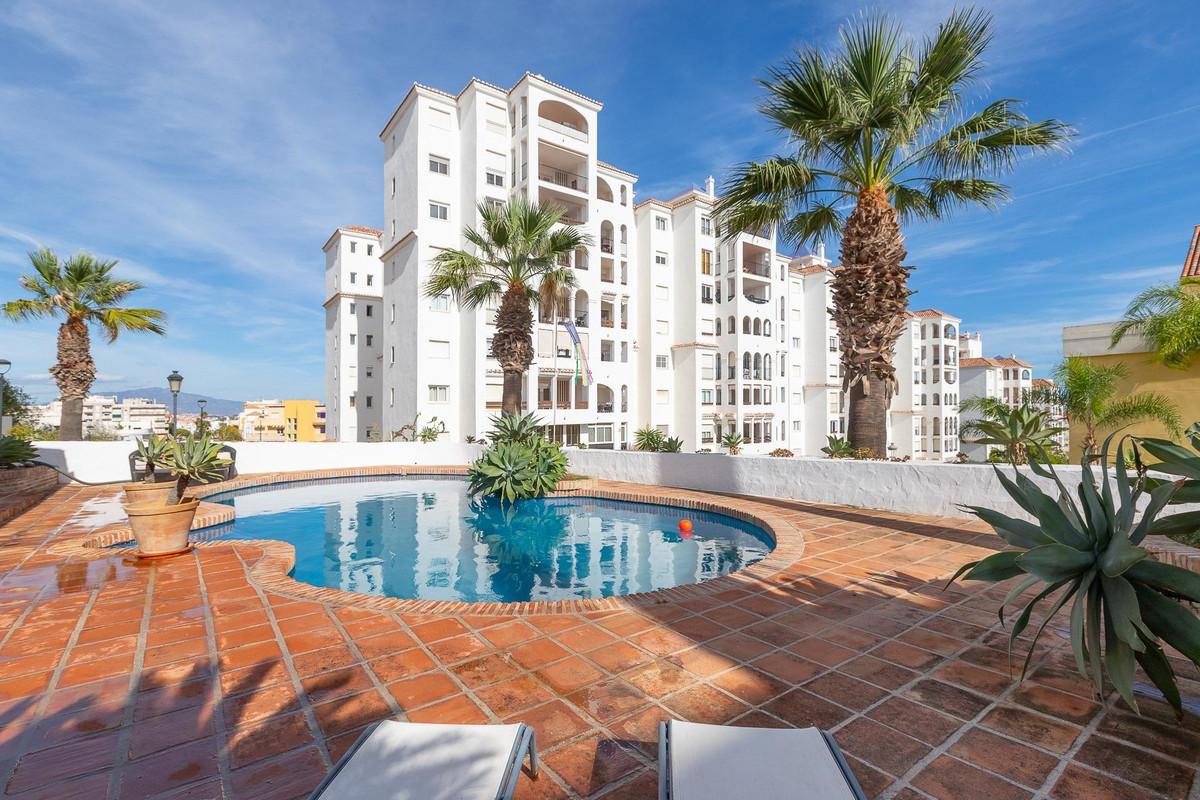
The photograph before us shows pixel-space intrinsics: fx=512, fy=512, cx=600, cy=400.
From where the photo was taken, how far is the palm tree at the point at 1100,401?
10.7 m

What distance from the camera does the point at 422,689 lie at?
3.33 meters

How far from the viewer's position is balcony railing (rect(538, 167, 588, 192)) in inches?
1222

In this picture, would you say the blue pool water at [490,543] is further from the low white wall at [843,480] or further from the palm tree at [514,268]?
the palm tree at [514,268]

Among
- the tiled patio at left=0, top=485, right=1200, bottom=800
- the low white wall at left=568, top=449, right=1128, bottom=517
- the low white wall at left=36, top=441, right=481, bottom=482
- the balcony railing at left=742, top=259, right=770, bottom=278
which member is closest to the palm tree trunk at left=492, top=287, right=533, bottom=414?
the low white wall at left=36, top=441, right=481, bottom=482

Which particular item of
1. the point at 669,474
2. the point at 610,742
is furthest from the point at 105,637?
the point at 669,474

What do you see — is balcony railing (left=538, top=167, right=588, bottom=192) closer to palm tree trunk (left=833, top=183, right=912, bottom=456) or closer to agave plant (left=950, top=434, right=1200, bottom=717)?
palm tree trunk (left=833, top=183, right=912, bottom=456)

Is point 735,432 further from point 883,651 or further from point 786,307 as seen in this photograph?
point 883,651

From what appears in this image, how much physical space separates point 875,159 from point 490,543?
34.5 ft

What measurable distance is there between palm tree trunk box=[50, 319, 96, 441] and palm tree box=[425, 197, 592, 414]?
44.7 feet

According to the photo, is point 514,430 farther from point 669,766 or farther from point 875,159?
point 669,766

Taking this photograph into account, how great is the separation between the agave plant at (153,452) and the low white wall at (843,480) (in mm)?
9958

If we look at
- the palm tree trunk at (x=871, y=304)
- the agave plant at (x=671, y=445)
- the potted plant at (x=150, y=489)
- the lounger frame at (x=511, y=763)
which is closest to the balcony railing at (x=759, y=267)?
the agave plant at (x=671, y=445)

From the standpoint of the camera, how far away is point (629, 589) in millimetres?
6918

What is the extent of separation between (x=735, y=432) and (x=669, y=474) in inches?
1034
